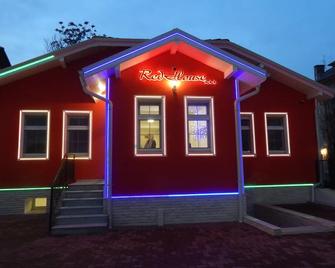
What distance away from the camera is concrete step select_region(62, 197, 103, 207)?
28.3ft

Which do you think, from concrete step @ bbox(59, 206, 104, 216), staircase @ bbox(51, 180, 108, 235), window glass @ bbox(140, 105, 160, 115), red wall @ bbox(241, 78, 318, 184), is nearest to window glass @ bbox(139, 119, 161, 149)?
window glass @ bbox(140, 105, 160, 115)

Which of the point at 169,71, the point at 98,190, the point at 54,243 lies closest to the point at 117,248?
the point at 54,243

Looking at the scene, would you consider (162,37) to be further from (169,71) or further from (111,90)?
(111,90)

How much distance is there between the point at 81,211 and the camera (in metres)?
8.44

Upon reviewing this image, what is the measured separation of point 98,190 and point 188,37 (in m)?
4.94

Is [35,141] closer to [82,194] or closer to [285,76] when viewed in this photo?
Answer: [82,194]

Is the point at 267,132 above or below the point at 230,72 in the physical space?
below

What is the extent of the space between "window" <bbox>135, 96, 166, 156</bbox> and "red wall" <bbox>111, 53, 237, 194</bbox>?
0.16 metres

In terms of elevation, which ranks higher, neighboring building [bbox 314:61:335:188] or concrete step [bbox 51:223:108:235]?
neighboring building [bbox 314:61:335:188]

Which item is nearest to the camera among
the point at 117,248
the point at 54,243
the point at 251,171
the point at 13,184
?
the point at 117,248

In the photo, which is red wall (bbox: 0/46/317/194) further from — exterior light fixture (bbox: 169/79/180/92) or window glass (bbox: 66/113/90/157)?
window glass (bbox: 66/113/90/157)

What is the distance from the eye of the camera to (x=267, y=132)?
40.5 ft

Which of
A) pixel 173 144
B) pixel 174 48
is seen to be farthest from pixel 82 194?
pixel 174 48

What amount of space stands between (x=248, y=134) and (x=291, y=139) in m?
1.66
